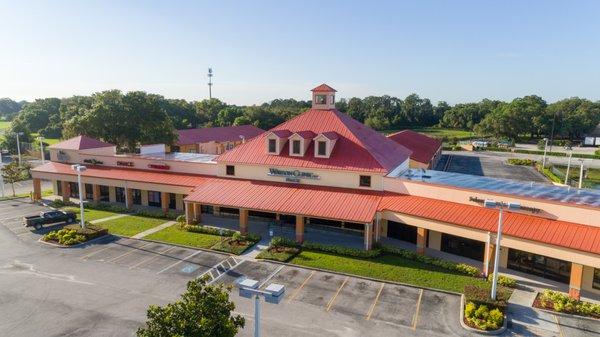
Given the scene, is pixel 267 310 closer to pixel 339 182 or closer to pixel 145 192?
pixel 339 182

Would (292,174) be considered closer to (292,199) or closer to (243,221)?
(292,199)

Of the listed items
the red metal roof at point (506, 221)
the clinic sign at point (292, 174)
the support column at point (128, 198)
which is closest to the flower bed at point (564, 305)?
the red metal roof at point (506, 221)

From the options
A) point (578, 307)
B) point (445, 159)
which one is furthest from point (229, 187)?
point (445, 159)

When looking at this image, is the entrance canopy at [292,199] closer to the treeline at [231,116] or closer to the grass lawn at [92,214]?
the grass lawn at [92,214]

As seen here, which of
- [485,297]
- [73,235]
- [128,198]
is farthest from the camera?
[128,198]

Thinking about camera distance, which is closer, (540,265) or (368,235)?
(540,265)

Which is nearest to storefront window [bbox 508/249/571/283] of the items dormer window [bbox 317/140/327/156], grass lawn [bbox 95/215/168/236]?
dormer window [bbox 317/140/327/156]

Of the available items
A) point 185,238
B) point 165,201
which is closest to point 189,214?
point 185,238

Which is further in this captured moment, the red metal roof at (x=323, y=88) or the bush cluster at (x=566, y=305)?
the red metal roof at (x=323, y=88)
